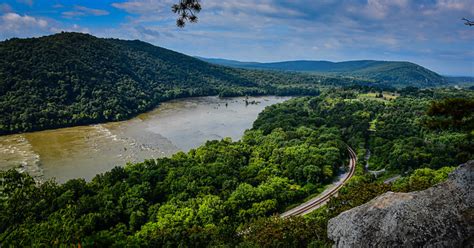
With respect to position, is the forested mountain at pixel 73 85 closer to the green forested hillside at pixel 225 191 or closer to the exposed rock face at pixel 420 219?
the green forested hillside at pixel 225 191

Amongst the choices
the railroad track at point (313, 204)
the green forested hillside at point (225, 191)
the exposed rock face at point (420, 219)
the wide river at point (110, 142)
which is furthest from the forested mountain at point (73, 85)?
the exposed rock face at point (420, 219)

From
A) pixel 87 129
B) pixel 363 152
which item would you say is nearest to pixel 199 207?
pixel 363 152

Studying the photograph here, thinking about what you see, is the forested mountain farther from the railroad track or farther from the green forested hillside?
the railroad track

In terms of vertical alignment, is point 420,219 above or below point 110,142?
above

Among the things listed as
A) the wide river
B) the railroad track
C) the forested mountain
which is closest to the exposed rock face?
the railroad track

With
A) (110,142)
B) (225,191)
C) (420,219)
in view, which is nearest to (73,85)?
(110,142)

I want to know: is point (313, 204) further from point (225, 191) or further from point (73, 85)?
point (73, 85)

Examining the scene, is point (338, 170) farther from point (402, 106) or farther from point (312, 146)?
point (402, 106)
